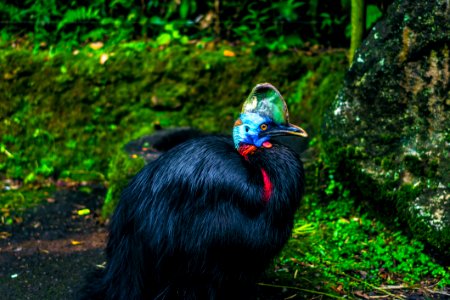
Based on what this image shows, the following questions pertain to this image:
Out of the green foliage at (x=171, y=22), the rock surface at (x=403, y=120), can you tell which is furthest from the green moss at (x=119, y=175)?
the green foliage at (x=171, y=22)

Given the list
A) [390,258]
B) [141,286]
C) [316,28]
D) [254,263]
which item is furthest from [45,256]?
[316,28]

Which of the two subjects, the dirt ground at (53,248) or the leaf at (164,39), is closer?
the dirt ground at (53,248)

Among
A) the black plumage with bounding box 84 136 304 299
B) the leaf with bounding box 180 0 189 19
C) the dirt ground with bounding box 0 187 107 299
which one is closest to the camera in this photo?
the black plumage with bounding box 84 136 304 299

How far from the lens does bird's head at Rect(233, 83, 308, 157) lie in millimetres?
3502

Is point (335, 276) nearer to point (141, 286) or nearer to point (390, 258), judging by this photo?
point (390, 258)

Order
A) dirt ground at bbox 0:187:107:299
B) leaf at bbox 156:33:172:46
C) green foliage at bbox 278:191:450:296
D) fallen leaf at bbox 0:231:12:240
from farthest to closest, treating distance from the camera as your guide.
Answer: leaf at bbox 156:33:172:46
fallen leaf at bbox 0:231:12:240
dirt ground at bbox 0:187:107:299
green foliage at bbox 278:191:450:296

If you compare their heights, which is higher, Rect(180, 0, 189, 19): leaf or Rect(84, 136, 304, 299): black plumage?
Rect(180, 0, 189, 19): leaf

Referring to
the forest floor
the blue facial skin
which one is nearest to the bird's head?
the blue facial skin

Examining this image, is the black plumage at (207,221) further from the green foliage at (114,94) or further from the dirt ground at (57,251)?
the green foliage at (114,94)

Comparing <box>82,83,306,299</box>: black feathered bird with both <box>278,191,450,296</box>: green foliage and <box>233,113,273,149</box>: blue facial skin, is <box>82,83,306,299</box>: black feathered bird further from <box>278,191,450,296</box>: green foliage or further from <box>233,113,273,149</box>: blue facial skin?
<box>278,191,450,296</box>: green foliage

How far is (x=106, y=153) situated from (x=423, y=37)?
304 centimetres

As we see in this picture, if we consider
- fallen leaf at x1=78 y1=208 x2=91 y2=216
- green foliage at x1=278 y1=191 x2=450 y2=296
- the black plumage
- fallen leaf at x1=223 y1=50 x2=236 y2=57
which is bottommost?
fallen leaf at x1=78 y1=208 x2=91 y2=216

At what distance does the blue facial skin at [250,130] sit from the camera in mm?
3510

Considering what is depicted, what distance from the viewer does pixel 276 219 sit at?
3.47m
